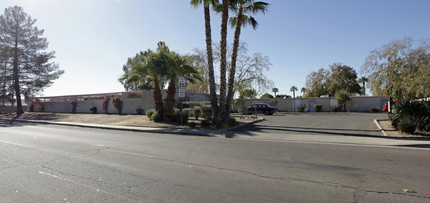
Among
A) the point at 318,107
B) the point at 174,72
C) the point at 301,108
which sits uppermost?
the point at 174,72

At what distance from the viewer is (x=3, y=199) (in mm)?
4230

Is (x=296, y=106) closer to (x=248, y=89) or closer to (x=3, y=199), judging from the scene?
(x=248, y=89)

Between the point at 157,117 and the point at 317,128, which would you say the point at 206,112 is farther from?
the point at 317,128

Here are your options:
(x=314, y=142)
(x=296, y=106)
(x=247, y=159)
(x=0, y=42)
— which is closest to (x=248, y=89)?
(x=296, y=106)

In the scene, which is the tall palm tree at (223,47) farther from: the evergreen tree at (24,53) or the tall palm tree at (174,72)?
the evergreen tree at (24,53)

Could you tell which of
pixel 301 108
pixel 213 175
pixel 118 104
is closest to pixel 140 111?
pixel 118 104

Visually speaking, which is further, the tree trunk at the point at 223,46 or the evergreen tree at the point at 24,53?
the evergreen tree at the point at 24,53

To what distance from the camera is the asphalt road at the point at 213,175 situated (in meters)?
4.33

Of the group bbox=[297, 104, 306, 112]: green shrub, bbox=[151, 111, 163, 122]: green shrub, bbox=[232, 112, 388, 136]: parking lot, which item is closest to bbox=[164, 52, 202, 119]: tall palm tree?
bbox=[151, 111, 163, 122]: green shrub

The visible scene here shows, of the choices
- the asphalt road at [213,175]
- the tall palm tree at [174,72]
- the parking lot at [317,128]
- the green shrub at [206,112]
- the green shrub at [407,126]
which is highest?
the tall palm tree at [174,72]

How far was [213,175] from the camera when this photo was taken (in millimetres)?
5582

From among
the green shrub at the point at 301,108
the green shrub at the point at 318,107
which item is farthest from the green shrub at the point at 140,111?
the green shrub at the point at 318,107

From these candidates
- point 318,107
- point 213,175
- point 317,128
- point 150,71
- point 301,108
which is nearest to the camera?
point 213,175

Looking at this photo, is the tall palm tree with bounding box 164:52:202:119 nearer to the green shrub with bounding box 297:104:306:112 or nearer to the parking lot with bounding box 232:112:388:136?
the parking lot with bounding box 232:112:388:136
